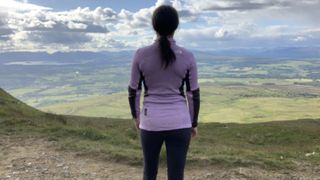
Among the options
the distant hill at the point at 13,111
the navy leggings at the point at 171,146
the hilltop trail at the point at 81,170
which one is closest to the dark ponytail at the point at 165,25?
the navy leggings at the point at 171,146

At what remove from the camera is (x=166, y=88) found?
20.2 ft

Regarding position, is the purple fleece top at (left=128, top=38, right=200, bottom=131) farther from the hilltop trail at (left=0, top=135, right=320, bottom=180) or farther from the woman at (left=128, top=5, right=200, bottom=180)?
the hilltop trail at (left=0, top=135, right=320, bottom=180)

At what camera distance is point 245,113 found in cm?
18662

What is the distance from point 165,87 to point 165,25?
83cm

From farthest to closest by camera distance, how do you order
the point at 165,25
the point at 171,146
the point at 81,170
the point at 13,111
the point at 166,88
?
the point at 13,111 → the point at 81,170 → the point at 171,146 → the point at 166,88 → the point at 165,25

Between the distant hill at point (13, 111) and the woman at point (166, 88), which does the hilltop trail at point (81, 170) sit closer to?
the woman at point (166, 88)

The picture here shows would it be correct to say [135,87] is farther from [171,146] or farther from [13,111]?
[13,111]

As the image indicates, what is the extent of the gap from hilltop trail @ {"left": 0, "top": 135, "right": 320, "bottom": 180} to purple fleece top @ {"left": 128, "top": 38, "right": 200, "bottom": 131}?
599cm

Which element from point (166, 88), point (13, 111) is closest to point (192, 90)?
point (166, 88)

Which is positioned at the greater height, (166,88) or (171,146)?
(166,88)

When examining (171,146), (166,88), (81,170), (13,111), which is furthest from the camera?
(13,111)

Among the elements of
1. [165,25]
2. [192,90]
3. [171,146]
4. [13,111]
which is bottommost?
[13,111]

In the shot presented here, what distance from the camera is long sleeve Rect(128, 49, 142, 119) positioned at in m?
6.23

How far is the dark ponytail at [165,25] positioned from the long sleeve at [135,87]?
1.25 ft
